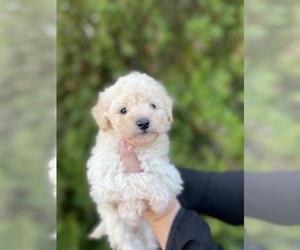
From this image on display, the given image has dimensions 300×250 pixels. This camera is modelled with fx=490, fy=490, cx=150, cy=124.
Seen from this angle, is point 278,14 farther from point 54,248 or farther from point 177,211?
point 54,248

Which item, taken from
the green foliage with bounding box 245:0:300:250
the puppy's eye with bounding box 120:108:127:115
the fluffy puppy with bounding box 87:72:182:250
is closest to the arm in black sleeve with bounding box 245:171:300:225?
the green foliage with bounding box 245:0:300:250

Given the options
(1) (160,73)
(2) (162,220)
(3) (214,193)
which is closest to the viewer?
(2) (162,220)

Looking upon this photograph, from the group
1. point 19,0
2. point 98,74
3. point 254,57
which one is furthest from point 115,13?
point 254,57

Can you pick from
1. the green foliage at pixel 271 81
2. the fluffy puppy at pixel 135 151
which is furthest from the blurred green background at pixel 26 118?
the green foliage at pixel 271 81

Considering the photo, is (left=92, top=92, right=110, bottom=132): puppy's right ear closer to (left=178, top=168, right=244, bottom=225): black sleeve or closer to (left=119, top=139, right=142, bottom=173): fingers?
(left=119, top=139, right=142, bottom=173): fingers

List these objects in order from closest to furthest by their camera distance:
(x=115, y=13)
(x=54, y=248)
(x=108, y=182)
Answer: (x=108, y=182) → (x=54, y=248) → (x=115, y=13)

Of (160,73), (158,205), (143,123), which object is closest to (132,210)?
(158,205)

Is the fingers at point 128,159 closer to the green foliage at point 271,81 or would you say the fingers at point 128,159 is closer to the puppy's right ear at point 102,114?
the puppy's right ear at point 102,114

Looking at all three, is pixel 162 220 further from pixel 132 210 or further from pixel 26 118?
pixel 26 118
